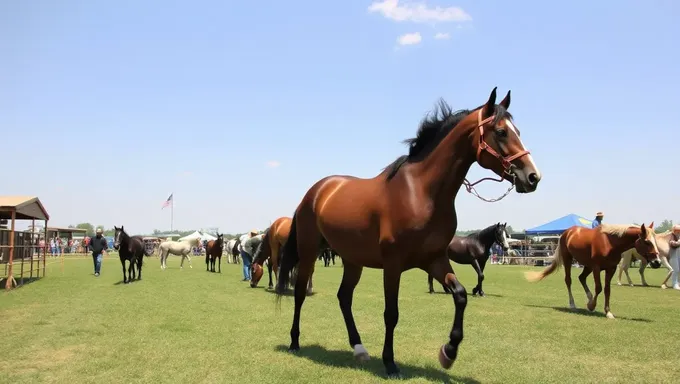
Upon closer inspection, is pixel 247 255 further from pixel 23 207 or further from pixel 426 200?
pixel 426 200

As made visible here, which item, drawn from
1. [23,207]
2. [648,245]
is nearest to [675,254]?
[648,245]

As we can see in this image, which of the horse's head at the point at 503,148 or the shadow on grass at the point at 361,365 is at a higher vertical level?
the horse's head at the point at 503,148

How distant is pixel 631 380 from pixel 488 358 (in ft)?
5.31

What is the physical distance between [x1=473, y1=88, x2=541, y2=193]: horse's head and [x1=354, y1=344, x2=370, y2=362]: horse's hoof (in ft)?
9.31

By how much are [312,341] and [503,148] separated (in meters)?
4.33

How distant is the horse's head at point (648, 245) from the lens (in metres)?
10.5

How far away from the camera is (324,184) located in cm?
707

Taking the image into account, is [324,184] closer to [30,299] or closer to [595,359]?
[595,359]

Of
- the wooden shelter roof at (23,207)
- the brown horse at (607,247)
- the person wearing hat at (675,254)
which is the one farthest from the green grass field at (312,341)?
the person wearing hat at (675,254)

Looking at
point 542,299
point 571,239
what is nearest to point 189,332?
point 571,239

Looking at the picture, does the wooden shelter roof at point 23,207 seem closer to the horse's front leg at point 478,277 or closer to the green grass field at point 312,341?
the green grass field at point 312,341

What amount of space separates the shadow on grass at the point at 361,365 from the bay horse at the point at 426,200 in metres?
0.17

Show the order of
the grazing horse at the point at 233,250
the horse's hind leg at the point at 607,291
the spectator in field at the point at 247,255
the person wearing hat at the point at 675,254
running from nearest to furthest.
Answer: the horse's hind leg at the point at 607,291 → the person wearing hat at the point at 675,254 → the spectator in field at the point at 247,255 → the grazing horse at the point at 233,250

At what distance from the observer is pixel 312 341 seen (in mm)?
7492
